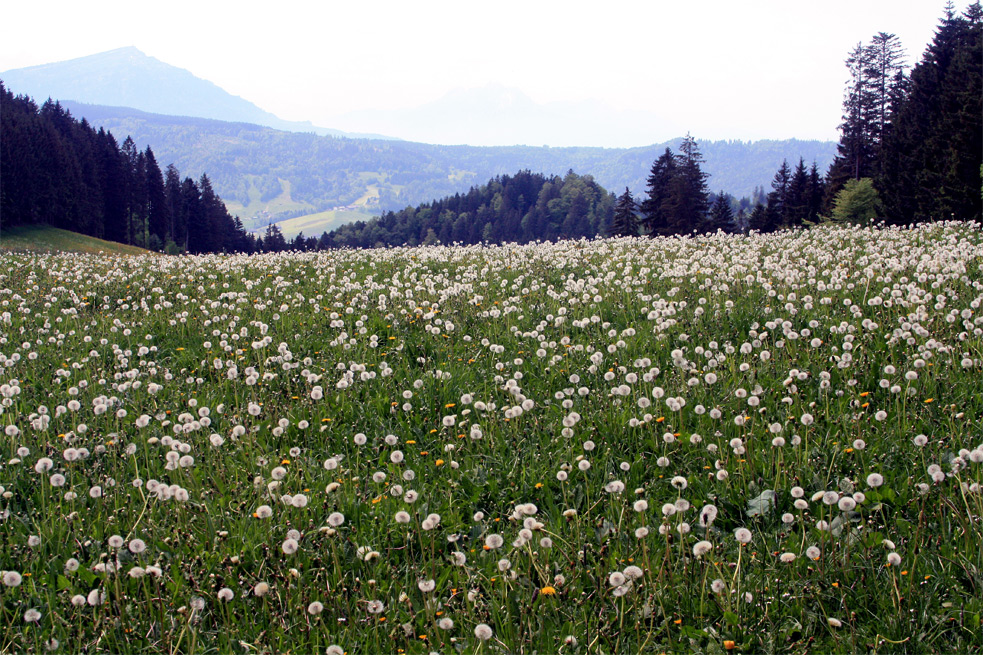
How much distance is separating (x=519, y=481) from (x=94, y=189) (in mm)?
89864

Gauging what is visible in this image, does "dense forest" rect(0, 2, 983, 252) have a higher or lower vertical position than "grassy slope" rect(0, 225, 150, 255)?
higher

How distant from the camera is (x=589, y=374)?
5270mm

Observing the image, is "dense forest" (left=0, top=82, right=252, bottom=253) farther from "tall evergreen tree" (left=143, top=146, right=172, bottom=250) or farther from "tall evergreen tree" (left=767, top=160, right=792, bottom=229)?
"tall evergreen tree" (left=767, top=160, right=792, bottom=229)

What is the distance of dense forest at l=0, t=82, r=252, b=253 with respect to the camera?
62.6 meters

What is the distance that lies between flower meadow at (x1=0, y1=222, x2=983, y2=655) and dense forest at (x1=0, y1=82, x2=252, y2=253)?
71885 millimetres

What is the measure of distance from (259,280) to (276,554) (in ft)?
26.5

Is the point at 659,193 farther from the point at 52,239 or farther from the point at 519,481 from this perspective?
the point at 519,481

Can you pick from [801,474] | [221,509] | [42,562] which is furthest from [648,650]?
[42,562]

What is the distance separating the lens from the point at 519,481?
3744mm

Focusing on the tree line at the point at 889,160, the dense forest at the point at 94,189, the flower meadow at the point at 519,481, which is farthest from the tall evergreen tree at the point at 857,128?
the dense forest at the point at 94,189

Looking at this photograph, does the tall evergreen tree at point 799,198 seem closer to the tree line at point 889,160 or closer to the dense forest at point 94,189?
the tree line at point 889,160

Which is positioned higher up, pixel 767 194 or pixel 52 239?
pixel 767 194

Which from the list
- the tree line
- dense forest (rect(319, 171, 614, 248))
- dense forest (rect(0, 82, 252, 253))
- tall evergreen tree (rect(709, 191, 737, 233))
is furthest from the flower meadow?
dense forest (rect(319, 171, 614, 248))

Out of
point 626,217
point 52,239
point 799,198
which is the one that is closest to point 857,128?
point 799,198
